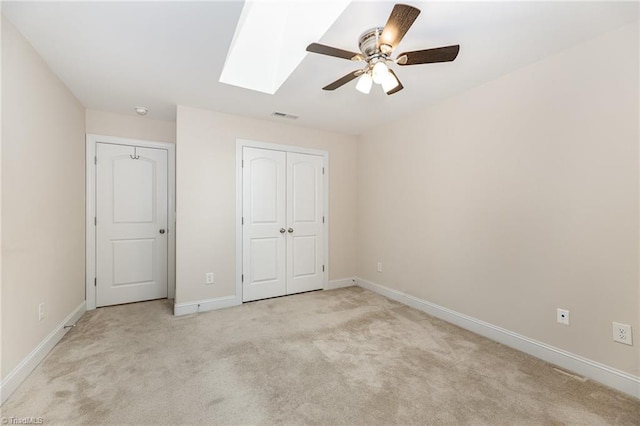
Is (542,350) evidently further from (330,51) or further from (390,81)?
(330,51)

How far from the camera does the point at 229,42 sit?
198 centimetres

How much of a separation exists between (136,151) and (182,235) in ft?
4.44

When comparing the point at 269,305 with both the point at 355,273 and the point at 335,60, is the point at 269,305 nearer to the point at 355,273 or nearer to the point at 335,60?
the point at 355,273

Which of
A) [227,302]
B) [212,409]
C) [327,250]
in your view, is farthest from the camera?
[327,250]

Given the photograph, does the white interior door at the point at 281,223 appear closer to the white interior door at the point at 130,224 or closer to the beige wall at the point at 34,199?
the white interior door at the point at 130,224

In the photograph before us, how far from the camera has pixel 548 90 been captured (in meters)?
2.17

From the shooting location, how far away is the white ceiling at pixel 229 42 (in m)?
1.66

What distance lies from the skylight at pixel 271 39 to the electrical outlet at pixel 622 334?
2.78m

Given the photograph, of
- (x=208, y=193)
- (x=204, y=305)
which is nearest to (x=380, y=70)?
(x=208, y=193)

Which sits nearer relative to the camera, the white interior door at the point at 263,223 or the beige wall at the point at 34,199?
the beige wall at the point at 34,199

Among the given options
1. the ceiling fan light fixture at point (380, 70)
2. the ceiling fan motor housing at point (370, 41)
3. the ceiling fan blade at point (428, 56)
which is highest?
the ceiling fan motor housing at point (370, 41)

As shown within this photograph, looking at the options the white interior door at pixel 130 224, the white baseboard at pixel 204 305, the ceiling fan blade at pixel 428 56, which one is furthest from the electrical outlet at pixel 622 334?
the white interior door at pixel 130 224

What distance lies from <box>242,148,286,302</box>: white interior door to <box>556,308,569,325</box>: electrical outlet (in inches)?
116

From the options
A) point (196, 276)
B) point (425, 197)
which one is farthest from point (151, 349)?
point (425, 197)
